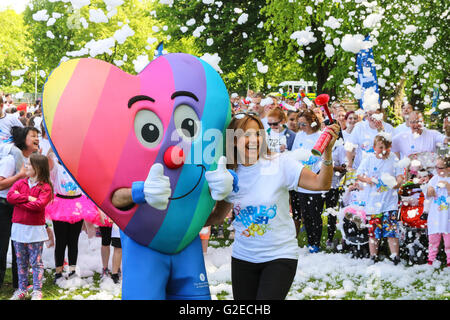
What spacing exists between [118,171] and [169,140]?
0.36 m

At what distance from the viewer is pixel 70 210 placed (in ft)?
19.4

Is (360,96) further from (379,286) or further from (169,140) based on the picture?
(169,140)

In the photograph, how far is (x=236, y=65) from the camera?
57.5 ft

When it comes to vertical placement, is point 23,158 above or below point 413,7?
below

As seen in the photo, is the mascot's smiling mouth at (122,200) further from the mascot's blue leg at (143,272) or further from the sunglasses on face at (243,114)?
the sunglasses on face at (243,114)

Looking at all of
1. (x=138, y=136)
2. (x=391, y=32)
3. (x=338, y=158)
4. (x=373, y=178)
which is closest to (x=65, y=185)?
(x=138, y=136)

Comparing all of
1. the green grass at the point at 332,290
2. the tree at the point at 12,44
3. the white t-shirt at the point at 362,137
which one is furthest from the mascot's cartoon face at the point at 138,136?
the tree at the point at 12,44

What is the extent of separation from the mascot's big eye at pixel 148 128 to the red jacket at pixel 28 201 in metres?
2.25

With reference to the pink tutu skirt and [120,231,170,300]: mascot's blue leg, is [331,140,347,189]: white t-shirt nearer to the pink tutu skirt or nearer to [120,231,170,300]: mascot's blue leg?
the pink tutu skirt

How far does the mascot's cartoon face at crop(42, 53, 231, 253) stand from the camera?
11.1 ft

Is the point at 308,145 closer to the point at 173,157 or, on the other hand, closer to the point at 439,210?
the point at 439,210

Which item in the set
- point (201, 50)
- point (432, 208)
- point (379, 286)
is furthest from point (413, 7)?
point (201, 50)

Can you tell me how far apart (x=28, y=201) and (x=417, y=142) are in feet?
14.6

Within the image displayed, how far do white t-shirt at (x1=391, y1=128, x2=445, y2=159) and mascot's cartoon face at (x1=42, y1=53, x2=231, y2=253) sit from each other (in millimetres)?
3935
